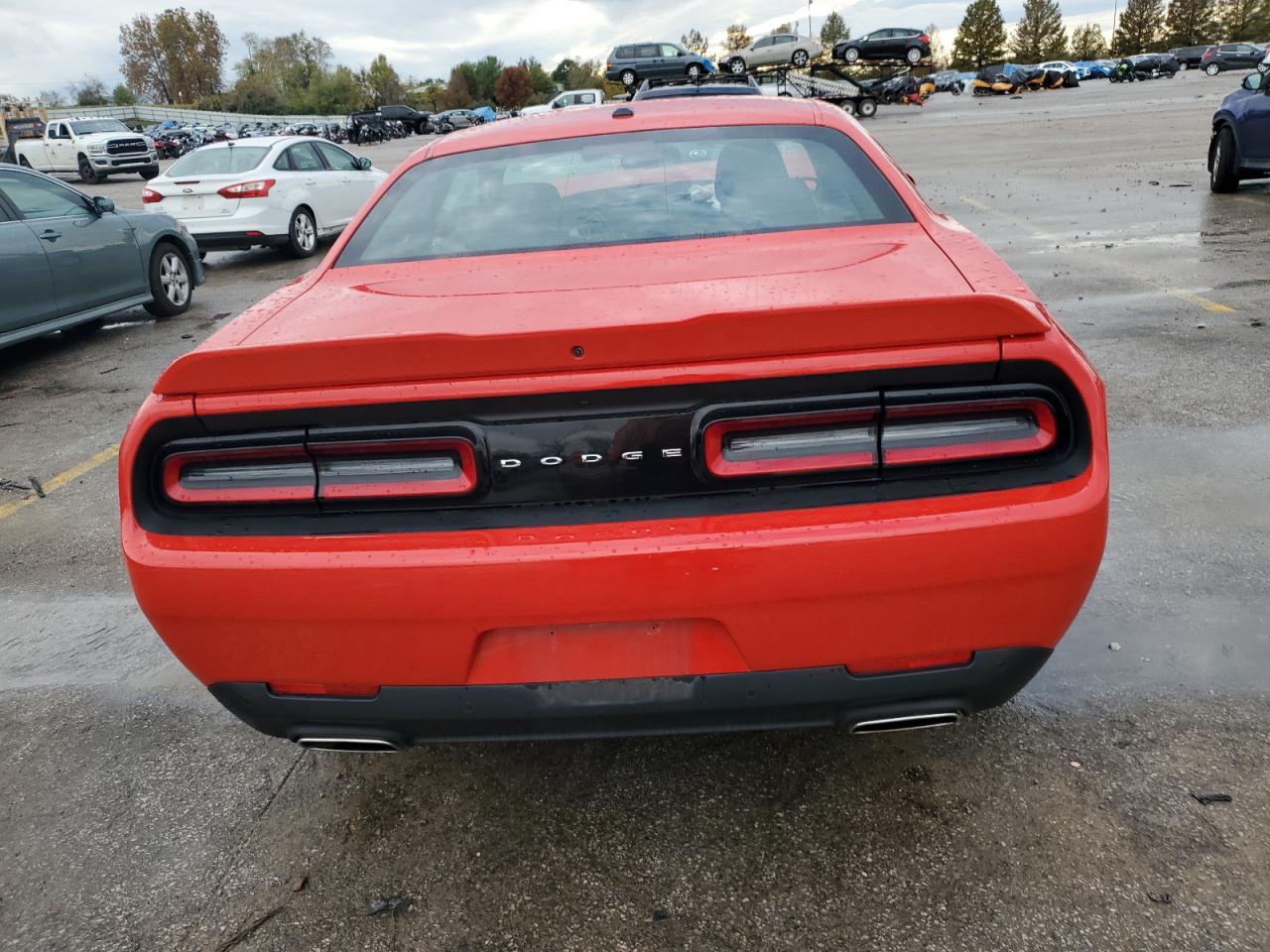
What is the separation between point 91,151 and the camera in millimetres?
30906

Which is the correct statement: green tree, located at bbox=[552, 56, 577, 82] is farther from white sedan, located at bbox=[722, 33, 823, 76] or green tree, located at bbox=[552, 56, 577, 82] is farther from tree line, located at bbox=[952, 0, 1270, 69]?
white sedan, located at bbox=[722, 33, 823, 76]

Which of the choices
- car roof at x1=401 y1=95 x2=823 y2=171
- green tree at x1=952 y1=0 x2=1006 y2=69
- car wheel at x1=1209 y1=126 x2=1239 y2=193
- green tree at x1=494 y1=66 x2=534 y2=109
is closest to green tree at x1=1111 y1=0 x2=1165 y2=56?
green tree at x1=952 y1=0 x2=1006 y2=69

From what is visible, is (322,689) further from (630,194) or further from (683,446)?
(630,194)

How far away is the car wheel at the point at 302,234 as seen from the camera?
12453 millimetres

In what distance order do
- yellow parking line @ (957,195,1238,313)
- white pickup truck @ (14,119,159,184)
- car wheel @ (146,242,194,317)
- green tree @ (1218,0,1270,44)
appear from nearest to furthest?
yellow parking line @ (957,195,1238,313) < car wheel @ (146,242,194,317) < white pickup truck @ (14,119,159,184) < green tree @ (1218,0,1270,44)

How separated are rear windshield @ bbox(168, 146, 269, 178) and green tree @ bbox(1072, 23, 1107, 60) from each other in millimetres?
117975

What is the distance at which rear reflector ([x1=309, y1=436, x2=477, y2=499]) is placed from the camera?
1.92 meters

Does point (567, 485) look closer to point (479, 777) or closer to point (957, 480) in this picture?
point (957, 480)

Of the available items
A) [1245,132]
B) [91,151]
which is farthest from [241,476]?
[91,151]

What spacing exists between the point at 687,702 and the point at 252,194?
1175cm

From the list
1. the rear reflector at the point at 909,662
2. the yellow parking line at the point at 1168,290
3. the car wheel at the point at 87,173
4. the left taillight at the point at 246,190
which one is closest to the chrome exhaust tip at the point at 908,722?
the rear reflector at the point at 909,662

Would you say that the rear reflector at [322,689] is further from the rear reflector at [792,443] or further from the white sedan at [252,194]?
the white sedan at [252,194]

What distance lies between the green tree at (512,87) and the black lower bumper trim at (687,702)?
11786 centimetres

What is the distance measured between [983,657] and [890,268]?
86cm
